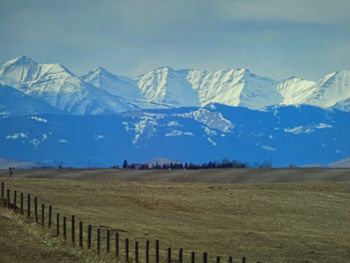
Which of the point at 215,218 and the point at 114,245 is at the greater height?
the point at 215,218

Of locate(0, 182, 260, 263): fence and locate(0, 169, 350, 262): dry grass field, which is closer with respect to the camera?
locate(0, 182, 260, 263): fence

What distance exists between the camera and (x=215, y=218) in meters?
67.4

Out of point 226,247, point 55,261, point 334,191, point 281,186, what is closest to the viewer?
point 55,261

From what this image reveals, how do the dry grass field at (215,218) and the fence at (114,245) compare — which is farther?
the dry grass field at (215,218)

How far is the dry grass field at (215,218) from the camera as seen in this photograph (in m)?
48.4

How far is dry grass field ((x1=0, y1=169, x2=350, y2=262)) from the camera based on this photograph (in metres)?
48.4

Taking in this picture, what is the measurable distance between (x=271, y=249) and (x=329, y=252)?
3469 mm

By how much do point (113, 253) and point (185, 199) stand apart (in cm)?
3634

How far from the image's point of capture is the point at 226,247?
49.7 metres

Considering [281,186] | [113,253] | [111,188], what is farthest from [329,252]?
[281,186]

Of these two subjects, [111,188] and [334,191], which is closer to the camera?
[111,188]

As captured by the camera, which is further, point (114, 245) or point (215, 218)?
point (215, 218)

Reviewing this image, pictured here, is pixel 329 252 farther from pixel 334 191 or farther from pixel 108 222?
pixel 334 191

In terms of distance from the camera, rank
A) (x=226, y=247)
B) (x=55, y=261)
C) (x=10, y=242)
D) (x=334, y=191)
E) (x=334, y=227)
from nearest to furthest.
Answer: (x=55, y=261), (x=10, y=242), (x=226, y=247), (x=334, y=227), (x=334, y=191)
